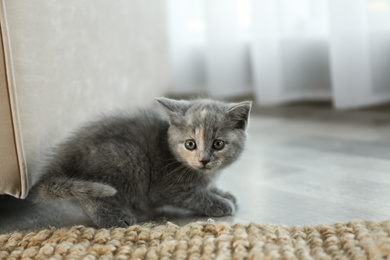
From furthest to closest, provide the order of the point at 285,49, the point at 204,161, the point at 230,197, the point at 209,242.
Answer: the point at 285,49
the point at 230,197
the point at 204,161
the point at 209,242

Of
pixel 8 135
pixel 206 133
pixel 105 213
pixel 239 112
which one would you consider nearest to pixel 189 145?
pixel 206 133

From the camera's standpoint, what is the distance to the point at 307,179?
1.62 meters

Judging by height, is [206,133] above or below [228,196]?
above

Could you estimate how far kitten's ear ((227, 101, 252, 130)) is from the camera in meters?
1.37

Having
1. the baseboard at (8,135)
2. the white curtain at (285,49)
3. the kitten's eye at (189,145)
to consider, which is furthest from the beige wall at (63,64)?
the white curtain at (285,49)

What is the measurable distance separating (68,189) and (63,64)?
43cm

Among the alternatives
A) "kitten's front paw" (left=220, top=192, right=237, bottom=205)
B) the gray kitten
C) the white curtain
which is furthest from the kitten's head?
the white curtain

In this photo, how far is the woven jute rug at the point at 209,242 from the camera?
1.00 m

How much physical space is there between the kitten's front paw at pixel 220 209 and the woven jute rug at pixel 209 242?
189 millimetres

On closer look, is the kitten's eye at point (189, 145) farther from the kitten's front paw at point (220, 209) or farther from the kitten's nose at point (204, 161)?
the kitten's front paw at point (220, 209)

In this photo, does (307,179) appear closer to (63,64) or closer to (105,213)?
(105,213)

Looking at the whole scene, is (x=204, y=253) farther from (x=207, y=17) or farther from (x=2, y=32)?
(x=207, y=17)

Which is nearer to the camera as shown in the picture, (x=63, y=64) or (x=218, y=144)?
(x=218, y=144)

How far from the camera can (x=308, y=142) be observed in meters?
2.16
